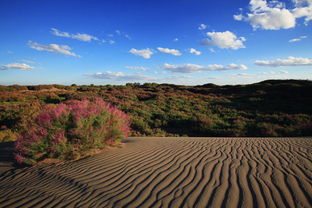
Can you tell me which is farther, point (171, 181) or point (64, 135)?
point (64, 135)

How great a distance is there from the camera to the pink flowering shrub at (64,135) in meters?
4.64

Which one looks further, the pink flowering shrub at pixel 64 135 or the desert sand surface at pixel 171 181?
the pink flowering shrub at pixel 64 135

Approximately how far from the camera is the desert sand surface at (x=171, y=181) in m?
2.65

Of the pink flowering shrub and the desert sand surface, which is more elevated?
the pink flowering shrub

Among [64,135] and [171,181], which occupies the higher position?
[64,135]

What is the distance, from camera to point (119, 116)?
6.08 m

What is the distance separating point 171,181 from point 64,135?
11.6 ft

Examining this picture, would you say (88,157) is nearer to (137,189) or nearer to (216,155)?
(137,189)

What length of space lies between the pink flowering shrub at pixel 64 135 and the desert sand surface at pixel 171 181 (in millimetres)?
388

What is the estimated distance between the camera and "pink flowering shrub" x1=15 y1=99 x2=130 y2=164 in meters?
4.64

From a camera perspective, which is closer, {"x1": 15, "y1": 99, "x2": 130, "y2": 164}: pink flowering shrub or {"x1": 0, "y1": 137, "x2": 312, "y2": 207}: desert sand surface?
{"x1": 0, "y1": 137, "x2": 312, "y2": 207}: desert sand surface

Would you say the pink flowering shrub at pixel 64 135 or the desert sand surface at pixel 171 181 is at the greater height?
the pink flowering shrub at pixel 64 135

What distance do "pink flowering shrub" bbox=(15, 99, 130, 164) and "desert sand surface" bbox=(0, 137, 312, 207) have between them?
388mm

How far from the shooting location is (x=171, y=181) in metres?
3.25
